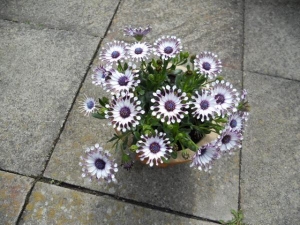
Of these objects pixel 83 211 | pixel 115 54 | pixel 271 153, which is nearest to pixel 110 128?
pixel 83 211

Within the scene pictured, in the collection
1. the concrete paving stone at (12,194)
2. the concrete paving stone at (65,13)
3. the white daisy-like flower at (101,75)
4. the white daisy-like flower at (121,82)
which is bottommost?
the concrete paving stone at (12,194)

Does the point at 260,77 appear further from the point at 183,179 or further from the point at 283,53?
the point at 183,179

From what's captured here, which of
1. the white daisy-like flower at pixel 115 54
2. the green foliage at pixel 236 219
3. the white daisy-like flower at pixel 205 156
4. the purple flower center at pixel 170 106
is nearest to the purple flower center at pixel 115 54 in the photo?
the white daisy-like flower at pixel 115 54

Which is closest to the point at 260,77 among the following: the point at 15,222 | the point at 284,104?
the point at 284,104

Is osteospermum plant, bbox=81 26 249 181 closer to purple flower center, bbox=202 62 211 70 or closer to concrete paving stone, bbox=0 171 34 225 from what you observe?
purple flower center, bbox=202 62 211 70

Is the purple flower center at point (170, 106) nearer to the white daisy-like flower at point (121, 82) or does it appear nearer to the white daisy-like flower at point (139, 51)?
the white daisy-like flower at point (121, 82)

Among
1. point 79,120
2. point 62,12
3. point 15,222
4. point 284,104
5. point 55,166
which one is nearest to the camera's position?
point 15,222

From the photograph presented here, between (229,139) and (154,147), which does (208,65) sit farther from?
(154,147)
